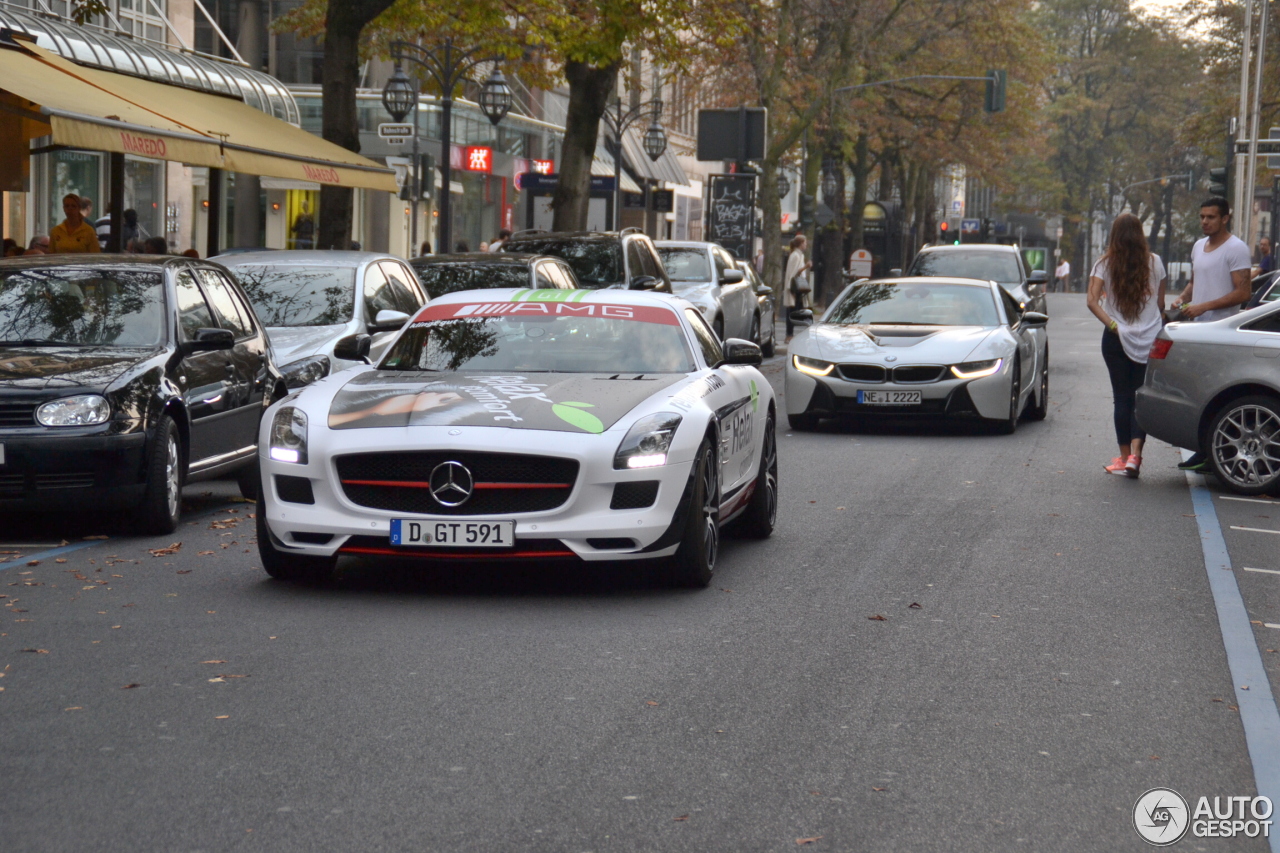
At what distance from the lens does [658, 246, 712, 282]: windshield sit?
83.1 ft

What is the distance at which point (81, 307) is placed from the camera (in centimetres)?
1065

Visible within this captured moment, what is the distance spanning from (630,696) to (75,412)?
4.59m

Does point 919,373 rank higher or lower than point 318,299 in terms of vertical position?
lower

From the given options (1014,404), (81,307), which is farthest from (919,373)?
(81,307)

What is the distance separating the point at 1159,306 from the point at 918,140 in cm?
4288

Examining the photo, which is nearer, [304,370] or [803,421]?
[304,370]

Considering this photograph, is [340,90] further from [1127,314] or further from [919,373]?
[1127,314]

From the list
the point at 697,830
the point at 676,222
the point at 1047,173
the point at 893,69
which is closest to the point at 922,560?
the point at 697,830

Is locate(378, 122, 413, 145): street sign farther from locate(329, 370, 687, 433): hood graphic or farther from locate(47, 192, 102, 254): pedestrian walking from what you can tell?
locate(329, 370, 687, 433): hood graphic

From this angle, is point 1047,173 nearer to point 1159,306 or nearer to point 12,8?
point 12,8

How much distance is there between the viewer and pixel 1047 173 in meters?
88.6

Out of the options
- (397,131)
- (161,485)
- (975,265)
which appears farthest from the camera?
(975,265)

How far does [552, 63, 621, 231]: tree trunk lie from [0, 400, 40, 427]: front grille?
17.9m

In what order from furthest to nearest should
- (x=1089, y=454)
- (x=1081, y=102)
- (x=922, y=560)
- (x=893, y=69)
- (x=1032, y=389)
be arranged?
1. (x=1081, y=102)
2. (x=893, y=69)
3. (x=1032, y=389)
4. (x=1089, y=454)
5. (x=922, y=560)
